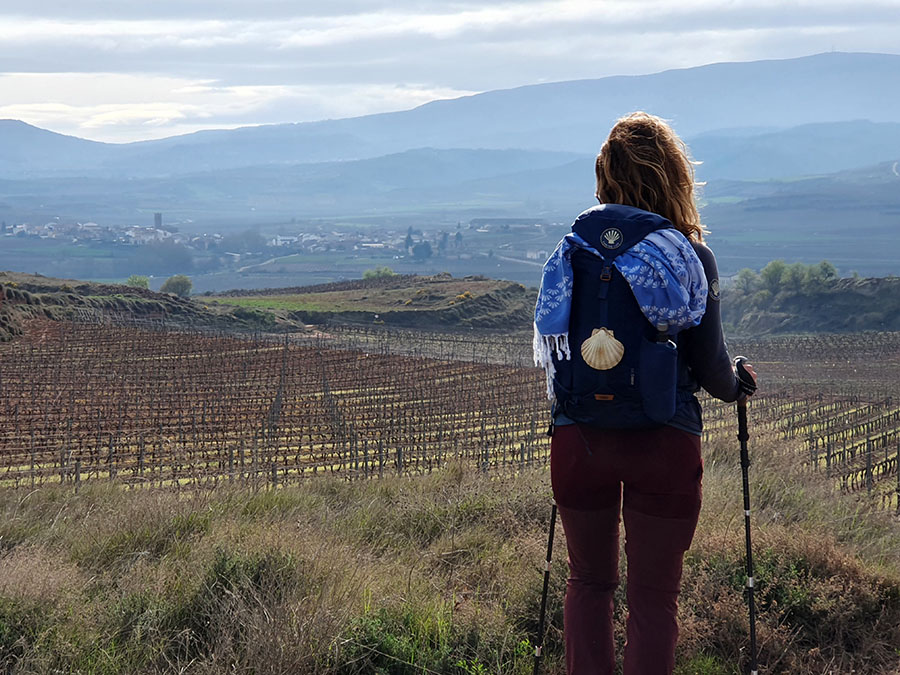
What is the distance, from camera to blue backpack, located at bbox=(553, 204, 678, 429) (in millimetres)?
2996

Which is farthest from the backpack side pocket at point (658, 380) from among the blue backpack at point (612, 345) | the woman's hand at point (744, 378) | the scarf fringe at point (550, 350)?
the woman's hand at point (744, 378)

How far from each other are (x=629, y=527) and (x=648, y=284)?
77cm

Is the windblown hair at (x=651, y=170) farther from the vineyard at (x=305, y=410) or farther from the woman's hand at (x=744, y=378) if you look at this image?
the vineyard at (x=305, y=410)

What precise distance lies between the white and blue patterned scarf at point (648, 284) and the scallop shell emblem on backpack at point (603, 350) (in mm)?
87

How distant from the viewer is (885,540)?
5.14m

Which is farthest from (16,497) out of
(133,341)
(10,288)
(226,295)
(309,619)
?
(226,295)

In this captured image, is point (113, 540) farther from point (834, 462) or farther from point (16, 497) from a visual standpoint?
point (834, 462)

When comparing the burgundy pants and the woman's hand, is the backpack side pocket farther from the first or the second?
the woman's hand

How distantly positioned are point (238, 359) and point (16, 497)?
27199 mm

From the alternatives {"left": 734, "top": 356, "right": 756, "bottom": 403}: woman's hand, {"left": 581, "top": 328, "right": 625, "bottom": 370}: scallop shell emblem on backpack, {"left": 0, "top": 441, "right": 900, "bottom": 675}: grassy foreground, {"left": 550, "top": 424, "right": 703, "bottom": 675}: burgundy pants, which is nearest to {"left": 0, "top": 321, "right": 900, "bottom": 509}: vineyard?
{"left": 0, "top": 441, "right": 900, "bottom": 675}: grassy foreground

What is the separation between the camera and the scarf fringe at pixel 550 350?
3.11 m

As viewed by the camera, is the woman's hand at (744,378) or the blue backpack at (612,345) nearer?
the blue backpack at (612,345)

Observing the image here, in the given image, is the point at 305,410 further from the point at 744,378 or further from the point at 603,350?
the point at 603,350

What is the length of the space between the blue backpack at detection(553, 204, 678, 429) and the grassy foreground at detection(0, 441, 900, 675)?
3.57 feet
